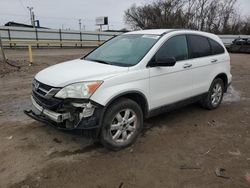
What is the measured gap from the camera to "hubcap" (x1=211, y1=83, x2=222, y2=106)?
5.78 metres

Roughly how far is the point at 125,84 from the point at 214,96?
2.98m

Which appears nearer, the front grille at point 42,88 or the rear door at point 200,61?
the front grille at point 42,88

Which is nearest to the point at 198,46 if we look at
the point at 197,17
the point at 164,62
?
the point at 164,62

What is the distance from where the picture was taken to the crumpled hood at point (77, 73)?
137 inches

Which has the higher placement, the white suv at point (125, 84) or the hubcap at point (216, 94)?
the white suv at point (125, 84)

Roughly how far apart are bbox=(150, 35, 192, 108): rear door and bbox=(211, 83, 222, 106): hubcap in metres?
1.11

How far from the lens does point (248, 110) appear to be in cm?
592

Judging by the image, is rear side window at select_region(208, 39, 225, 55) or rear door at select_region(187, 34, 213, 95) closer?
rear door at select_region(187, 34, 213, 95)

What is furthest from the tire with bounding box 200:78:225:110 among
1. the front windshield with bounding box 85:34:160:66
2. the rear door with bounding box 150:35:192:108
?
the front windshield with bounding box 85:34:160:66

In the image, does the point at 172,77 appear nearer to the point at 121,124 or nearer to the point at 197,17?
the point at 121,124

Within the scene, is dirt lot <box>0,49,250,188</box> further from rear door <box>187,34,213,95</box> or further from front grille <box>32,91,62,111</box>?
rear door <box>187,34,213,95</box>

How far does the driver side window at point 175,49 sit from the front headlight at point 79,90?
133 cm

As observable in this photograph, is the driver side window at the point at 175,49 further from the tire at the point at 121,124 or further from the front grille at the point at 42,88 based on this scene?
the front grille at the point at 42,88

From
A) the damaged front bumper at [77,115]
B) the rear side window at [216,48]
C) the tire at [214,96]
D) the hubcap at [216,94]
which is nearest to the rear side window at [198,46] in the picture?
the rear side window at [216,48]
